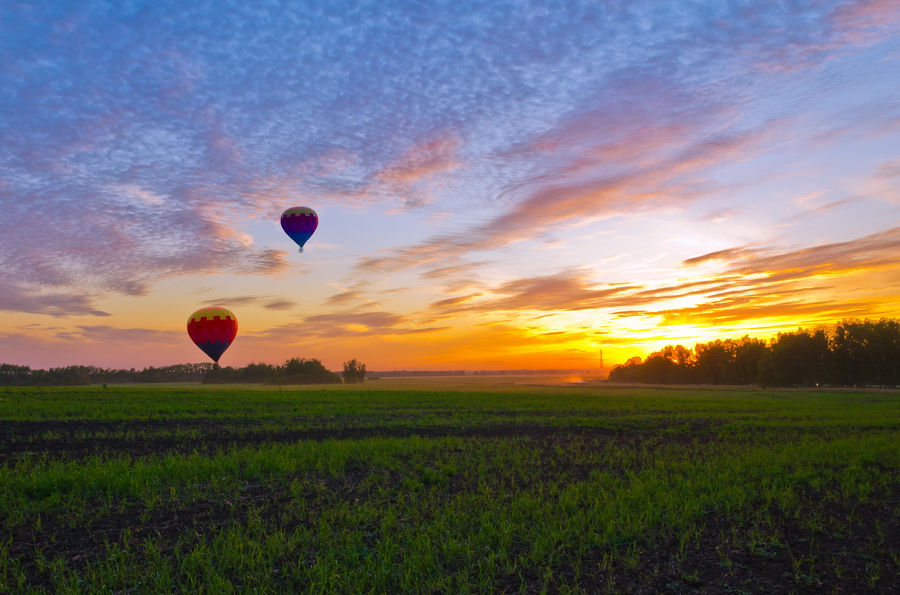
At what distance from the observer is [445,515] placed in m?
9.23

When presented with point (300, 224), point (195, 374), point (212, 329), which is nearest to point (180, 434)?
point (300, 224)

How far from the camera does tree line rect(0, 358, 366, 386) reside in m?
106

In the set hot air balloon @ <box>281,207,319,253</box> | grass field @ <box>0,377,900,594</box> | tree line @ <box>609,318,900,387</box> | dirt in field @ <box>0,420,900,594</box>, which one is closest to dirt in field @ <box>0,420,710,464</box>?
grass field @ <box>0,377,900,594</box>

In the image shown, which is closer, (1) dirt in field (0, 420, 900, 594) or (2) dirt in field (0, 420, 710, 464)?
(1) dirt in field (0, 420, 900, 594)

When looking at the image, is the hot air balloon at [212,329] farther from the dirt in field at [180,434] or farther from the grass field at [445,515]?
the grass field at [445,515]

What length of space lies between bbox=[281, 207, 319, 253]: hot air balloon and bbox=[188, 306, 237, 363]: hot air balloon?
957 centimetres

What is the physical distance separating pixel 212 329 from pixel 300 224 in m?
11.7

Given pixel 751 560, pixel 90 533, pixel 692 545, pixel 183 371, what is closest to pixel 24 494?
pixel 90 533

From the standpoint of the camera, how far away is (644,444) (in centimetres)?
1767

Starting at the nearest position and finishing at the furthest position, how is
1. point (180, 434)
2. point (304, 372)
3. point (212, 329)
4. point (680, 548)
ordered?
point (680, 548) < point (180, 434) < point (212, 329) < point (304, 372)

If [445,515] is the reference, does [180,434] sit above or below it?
above

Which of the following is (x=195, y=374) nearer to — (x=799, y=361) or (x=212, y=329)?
(x=212, y=329)

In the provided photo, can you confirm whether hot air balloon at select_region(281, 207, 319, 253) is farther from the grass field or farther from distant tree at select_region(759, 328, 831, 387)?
distant tree at select_region(759, 328, 831, 387)

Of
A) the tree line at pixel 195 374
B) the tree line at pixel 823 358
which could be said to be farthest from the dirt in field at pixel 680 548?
the tree line at pixel 195 374
